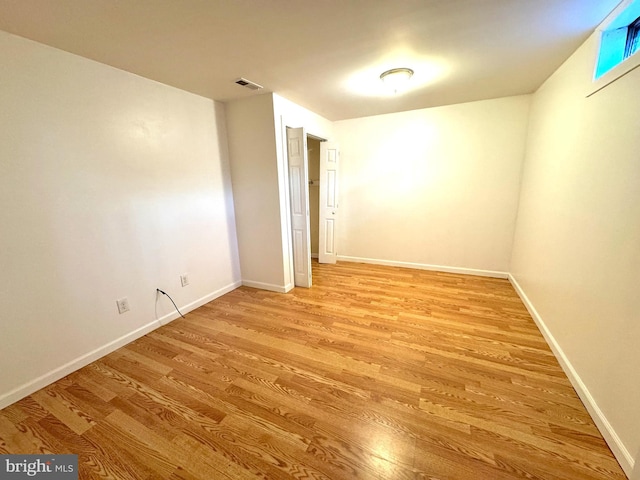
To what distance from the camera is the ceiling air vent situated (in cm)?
231

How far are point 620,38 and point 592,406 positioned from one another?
7.41ft

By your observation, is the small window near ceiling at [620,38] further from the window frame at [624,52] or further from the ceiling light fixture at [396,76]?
the ceiling light fixture at [396,76]

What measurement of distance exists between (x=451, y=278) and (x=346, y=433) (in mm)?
2784

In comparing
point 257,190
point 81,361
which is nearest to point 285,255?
point 257,190

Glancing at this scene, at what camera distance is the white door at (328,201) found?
392 centimetres

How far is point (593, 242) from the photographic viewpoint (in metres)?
1.57

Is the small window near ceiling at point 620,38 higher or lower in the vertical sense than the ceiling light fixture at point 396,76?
lower

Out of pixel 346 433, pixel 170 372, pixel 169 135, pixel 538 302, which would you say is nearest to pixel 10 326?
pixel 170 372

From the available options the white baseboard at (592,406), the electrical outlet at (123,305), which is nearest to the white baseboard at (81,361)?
the electrical outlet at (123,305)

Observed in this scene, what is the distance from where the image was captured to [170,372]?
1877 mm

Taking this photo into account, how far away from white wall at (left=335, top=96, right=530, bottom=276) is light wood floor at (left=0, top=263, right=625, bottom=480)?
1317 mm

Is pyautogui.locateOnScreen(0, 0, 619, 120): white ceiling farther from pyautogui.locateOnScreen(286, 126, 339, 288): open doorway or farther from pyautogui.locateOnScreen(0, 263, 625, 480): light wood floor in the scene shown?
pyautogui.locateOnScreen(0, 263, 625, 480): light wood floor

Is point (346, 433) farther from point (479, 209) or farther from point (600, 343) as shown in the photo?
point (479, 209)

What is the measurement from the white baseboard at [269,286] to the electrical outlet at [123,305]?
1400 mm
